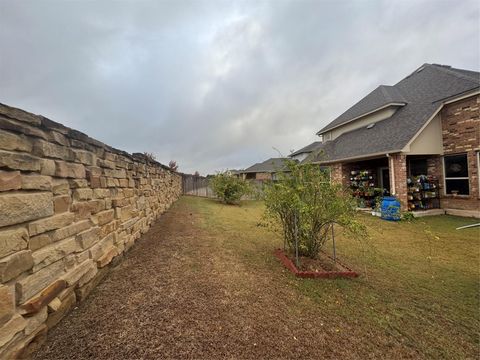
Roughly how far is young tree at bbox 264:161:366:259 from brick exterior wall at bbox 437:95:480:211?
8211 millimetres

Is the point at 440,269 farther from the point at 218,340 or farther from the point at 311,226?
the point at 218,340

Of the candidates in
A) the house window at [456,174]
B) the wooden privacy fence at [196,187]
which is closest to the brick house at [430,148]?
the house window at [456,174]

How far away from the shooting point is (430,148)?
9.11 meters

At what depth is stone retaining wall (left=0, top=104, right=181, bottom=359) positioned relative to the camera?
1473 millimetres

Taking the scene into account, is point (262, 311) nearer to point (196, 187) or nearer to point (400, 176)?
point (400, 176)

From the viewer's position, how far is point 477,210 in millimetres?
8148

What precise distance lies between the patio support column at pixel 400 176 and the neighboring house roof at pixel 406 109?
455 mm

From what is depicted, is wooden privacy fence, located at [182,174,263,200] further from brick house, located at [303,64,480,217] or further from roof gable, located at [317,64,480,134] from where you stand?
roof gable, located at [317,64,480,134]

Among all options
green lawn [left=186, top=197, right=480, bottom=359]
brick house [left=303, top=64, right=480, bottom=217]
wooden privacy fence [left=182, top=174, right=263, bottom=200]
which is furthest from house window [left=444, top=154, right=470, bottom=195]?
wooden privacy fence [left=182, top=174, right=263, bottom=200]

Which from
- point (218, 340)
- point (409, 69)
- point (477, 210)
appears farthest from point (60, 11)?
point (409, 69)

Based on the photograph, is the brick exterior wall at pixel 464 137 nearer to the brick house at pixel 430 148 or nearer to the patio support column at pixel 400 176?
the brick house at pixel 430 148

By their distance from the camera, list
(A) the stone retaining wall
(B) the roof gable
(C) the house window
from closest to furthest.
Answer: (A) the stone retaining wall
(C) the house window
(B) the roof gable

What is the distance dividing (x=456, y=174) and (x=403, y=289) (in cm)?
893

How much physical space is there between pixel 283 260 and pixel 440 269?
2.91m
